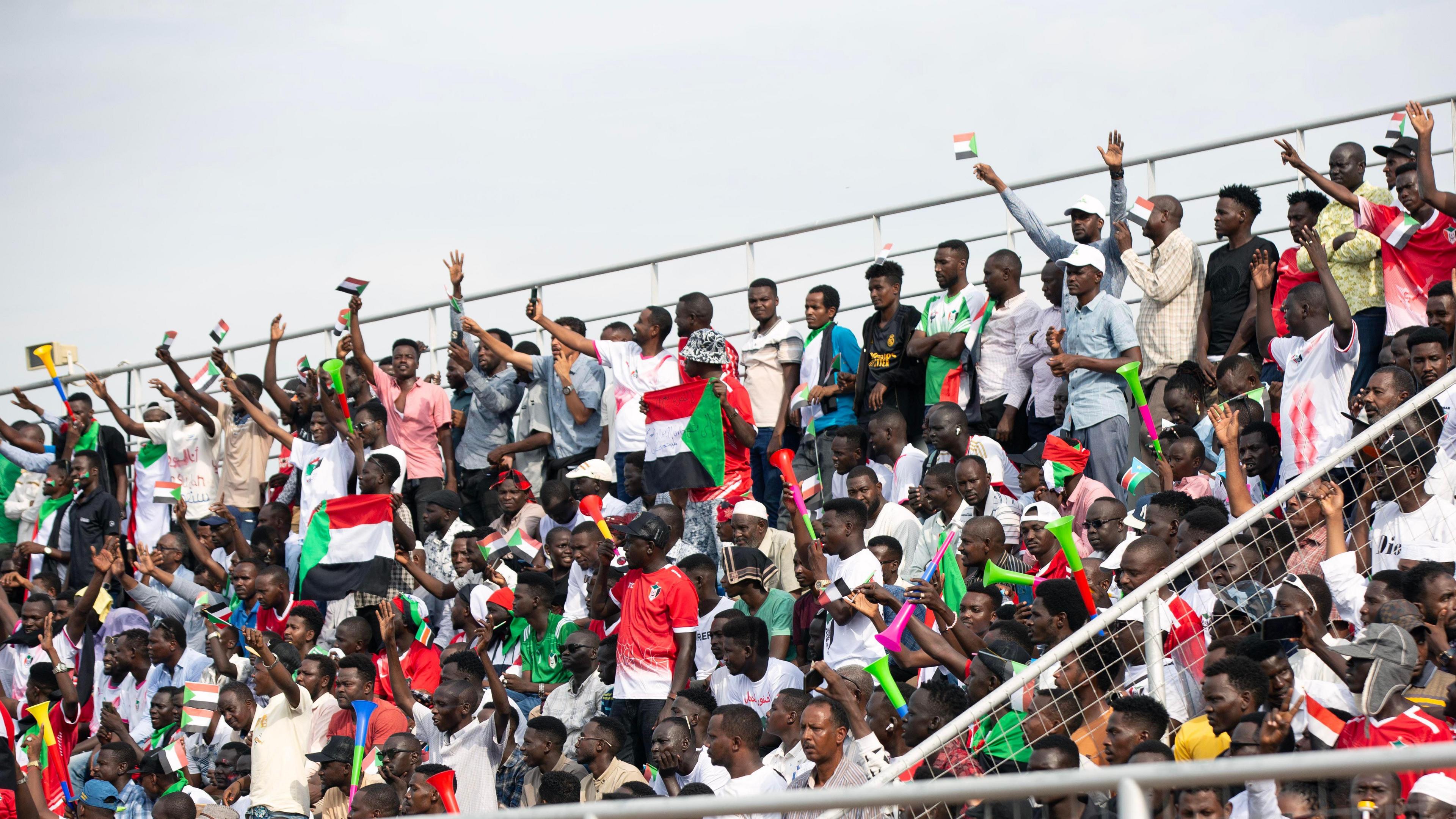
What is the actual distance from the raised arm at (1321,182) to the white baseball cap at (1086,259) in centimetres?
120

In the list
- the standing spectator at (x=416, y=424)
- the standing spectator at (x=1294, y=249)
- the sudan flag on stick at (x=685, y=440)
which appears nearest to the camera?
the standing spectator at (x=1294, y=249)

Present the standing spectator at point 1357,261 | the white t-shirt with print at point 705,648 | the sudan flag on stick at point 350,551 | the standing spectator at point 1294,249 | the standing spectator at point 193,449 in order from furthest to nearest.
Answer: the standing spectator at point 193,449, the sudan flag on stick at point 350,551, the standing spectator at point 1294,249, the standing spectator at point 1357,261, the white t-shirt with print at point 705,648

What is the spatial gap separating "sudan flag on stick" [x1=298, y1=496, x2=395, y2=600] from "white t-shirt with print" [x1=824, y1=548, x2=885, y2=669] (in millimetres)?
4118

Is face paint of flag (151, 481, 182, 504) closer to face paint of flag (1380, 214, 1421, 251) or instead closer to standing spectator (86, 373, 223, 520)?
standing spectator (86, 373, 223, 520)

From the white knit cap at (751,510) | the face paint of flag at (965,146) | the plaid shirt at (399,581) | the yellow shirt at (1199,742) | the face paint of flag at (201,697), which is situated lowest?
the yellow shirt at (1199,742)

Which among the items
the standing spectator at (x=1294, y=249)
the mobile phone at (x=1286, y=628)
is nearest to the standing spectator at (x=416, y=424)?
the standing spectator at (x=1294, y=249)

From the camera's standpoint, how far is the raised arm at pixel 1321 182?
9.62 meters

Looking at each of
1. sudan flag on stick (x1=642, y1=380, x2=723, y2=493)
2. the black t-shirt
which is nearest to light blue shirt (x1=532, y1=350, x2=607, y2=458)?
sudan flag on stick (x1=642, y1=380, x2=723, y2=493)

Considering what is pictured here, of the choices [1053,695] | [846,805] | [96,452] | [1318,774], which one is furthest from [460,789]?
[96,452]

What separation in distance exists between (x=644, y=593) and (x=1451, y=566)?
4.22 m

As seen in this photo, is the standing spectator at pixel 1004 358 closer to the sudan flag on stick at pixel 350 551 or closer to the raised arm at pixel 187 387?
the sudan flag on stick at pixel 350 551

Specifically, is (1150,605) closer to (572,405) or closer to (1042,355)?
(1042,355)

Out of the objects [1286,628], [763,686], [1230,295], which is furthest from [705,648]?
[1286,628]

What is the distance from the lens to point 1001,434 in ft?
34.7
